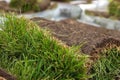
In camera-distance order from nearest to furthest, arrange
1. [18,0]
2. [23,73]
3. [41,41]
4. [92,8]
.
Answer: [23,73], [41,41], [18,0], [92,8]

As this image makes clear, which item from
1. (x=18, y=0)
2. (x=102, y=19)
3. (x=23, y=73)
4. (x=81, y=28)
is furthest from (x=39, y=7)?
(x=23, y=73)

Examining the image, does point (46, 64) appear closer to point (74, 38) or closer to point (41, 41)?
point (41, 41)

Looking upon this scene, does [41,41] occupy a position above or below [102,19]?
above

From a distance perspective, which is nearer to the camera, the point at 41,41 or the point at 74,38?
the point at 41,41

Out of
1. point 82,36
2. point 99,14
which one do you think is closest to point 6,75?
Result: point 82,36

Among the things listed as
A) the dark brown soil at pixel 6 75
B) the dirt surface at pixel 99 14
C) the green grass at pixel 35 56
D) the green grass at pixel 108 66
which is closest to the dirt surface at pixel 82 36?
the green grass at pixel 108 66

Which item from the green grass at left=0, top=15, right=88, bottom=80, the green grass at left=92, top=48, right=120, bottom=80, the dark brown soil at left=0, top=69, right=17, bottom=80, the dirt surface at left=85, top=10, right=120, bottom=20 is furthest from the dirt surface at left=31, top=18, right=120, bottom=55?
the dirt surface at left=85, top=10, right=120, bottom=20

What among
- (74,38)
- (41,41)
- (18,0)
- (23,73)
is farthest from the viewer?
(18,0)

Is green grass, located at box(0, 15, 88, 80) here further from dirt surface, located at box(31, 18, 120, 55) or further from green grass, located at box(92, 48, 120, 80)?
dirt surface, located at box(31, 18, 120, 55)
